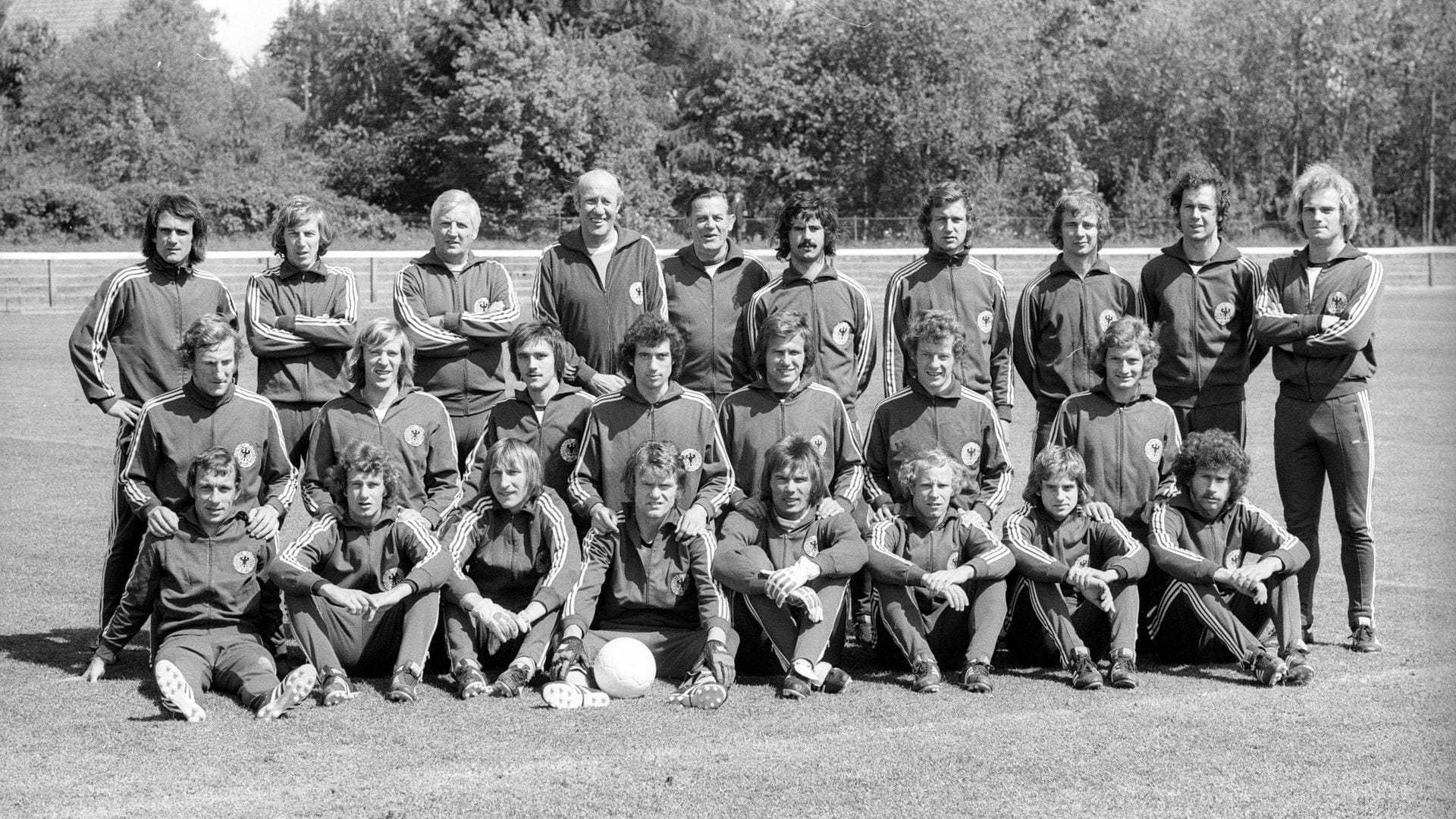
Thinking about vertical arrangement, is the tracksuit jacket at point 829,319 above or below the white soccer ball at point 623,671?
above

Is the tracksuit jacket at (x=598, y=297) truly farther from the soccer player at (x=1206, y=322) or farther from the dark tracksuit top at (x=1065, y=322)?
the soccer player at (x=1206, y=322)

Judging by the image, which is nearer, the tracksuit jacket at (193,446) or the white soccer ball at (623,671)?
the white soccer ball at (623,671)

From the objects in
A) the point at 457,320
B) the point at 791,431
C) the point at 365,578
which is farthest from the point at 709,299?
the point at 365,578

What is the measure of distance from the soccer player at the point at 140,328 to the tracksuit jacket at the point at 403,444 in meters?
0.73

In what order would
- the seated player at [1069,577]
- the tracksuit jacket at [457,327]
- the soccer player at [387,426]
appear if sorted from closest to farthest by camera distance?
the seated player at [1069,577], the soccer player at [387,426], the tracksuit jacket at [457,327]

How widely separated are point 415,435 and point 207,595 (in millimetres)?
1055

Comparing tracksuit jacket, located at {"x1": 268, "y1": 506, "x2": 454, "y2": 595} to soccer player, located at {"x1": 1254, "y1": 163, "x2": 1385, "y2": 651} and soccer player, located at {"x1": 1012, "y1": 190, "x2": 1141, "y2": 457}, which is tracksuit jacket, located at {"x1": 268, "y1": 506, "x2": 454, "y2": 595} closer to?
soccer player, located at {"x1": 1012, "y1": 190, "x2": 1141, "y2": 457}

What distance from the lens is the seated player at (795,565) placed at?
5.71 meters

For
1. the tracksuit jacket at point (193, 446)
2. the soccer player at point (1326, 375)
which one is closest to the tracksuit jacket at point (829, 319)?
the soccer player at point (1326, 375)

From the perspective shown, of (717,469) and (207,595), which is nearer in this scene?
(207,595)

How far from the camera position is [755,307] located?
264 inches

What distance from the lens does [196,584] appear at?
5.81m

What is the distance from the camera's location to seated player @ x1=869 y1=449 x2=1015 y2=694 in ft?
19.1

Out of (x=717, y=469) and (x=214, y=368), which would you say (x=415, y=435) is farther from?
(x=717, y=469)
